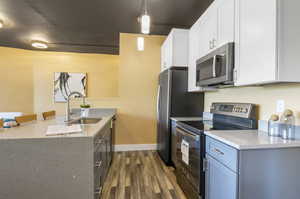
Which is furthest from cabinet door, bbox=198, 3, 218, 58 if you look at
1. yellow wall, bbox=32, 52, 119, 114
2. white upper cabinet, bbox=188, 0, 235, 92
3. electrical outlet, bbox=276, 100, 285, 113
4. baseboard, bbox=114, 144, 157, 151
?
yellow wall, bbox=32, 52, 119, 114

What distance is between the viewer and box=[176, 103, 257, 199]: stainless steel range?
5.26 feet

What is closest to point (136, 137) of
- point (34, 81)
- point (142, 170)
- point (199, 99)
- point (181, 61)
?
point (142, 170)

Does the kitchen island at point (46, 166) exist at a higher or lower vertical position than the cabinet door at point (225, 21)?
lower

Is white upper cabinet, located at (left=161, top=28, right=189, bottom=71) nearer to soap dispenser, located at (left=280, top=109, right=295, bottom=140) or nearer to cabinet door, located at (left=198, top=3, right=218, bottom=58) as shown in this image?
cabinet door, located at (left=198, top=3, right=218, bottom=58)

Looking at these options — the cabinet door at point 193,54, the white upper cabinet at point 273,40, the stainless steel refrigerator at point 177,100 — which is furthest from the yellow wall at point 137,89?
the white upper cabinet at point 273,40

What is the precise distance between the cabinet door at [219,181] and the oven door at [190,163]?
0.10 m

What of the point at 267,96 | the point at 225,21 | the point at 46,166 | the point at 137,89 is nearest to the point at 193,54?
the point at 225,21

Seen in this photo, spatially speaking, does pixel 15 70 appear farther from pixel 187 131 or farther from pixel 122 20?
pixel 187 131

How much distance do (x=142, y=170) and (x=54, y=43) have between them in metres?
4.13

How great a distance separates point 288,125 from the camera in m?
1.30

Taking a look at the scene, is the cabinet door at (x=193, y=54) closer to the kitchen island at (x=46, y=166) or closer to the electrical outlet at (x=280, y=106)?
the electrical outlet at (x=280, y=106)

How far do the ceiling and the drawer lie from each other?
2.14m

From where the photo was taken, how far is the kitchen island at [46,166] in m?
1.31

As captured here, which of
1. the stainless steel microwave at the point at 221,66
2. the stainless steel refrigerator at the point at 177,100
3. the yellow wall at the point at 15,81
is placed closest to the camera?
the stainless steel microwave at the point at 221,66
